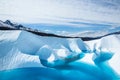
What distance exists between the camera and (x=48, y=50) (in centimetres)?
678

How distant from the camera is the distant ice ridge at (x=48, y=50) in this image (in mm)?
5285

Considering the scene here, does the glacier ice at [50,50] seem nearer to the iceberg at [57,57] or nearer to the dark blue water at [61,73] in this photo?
the iceberg at [57,57]

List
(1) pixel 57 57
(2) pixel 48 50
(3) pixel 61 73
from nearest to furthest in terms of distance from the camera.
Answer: (3) pixel 61 73, (1) pixel 57 57, (2) pixel 48 50

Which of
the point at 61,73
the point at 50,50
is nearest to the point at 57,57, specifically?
the point at 50,50

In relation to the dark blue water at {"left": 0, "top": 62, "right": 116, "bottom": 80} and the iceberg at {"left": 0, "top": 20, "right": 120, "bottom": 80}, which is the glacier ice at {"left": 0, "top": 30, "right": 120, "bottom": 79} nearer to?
the iceberg at {"left": 0, "top": 20, "right": 120, "bottom": 80}

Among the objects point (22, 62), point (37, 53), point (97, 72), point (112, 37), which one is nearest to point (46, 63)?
point (37, 53)

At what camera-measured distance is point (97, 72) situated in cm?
577

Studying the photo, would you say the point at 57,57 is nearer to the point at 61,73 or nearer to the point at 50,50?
the point at 50,50

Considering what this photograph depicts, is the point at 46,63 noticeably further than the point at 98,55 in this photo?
No

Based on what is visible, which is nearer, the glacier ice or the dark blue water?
the dark blue water

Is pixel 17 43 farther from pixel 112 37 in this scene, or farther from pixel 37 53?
pixel 112 37

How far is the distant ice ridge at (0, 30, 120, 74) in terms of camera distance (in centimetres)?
529

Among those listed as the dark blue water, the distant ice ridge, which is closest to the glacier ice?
the distant ice ridge

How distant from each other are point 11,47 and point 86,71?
2.19 m
